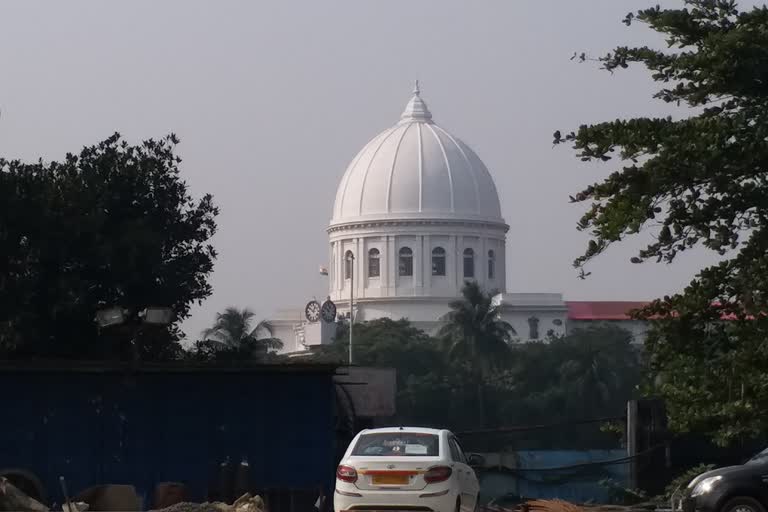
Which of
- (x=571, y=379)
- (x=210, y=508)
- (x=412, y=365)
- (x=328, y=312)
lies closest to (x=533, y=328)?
(x=328, y=312)

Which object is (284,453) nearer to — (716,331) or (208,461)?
(208,461)

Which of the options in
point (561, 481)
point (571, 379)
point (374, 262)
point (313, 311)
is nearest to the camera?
point (561, 481)

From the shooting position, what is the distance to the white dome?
143625 millimetres

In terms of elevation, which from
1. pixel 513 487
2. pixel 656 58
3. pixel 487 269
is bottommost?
pixel 513 487

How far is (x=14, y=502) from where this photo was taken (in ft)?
64.6

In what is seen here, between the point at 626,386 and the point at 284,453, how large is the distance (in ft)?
247

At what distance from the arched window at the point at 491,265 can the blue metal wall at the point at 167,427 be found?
118754 mm

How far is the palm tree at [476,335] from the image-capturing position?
4131 inches

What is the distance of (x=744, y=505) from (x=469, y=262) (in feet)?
408

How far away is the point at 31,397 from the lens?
84.5ft

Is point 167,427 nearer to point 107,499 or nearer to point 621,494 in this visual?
point 107,499

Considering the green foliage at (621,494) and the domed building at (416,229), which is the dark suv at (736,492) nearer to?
the green foliage at (621,494)

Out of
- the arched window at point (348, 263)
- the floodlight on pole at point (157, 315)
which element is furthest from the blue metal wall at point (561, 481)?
the arched window at point (348, 263)

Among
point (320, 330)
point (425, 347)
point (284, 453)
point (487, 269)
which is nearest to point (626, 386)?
point (425, 347)
